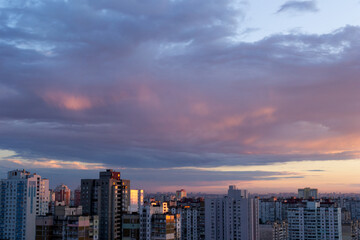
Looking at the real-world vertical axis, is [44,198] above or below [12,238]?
above

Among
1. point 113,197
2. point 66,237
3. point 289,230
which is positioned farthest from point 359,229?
point 66,237

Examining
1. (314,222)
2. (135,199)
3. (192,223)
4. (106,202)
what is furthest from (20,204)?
(314,222)

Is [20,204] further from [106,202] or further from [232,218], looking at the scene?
[232,218]

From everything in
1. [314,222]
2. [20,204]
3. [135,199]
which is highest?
[135,199]

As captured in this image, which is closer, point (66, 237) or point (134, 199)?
point (66, 237)

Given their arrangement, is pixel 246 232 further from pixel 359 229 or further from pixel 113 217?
pixel 359 229

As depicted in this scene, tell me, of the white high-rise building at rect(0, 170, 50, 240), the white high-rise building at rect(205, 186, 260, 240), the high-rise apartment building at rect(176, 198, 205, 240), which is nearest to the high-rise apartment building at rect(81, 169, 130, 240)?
the white high-rise building at rect(0, 170, 50, 240)
